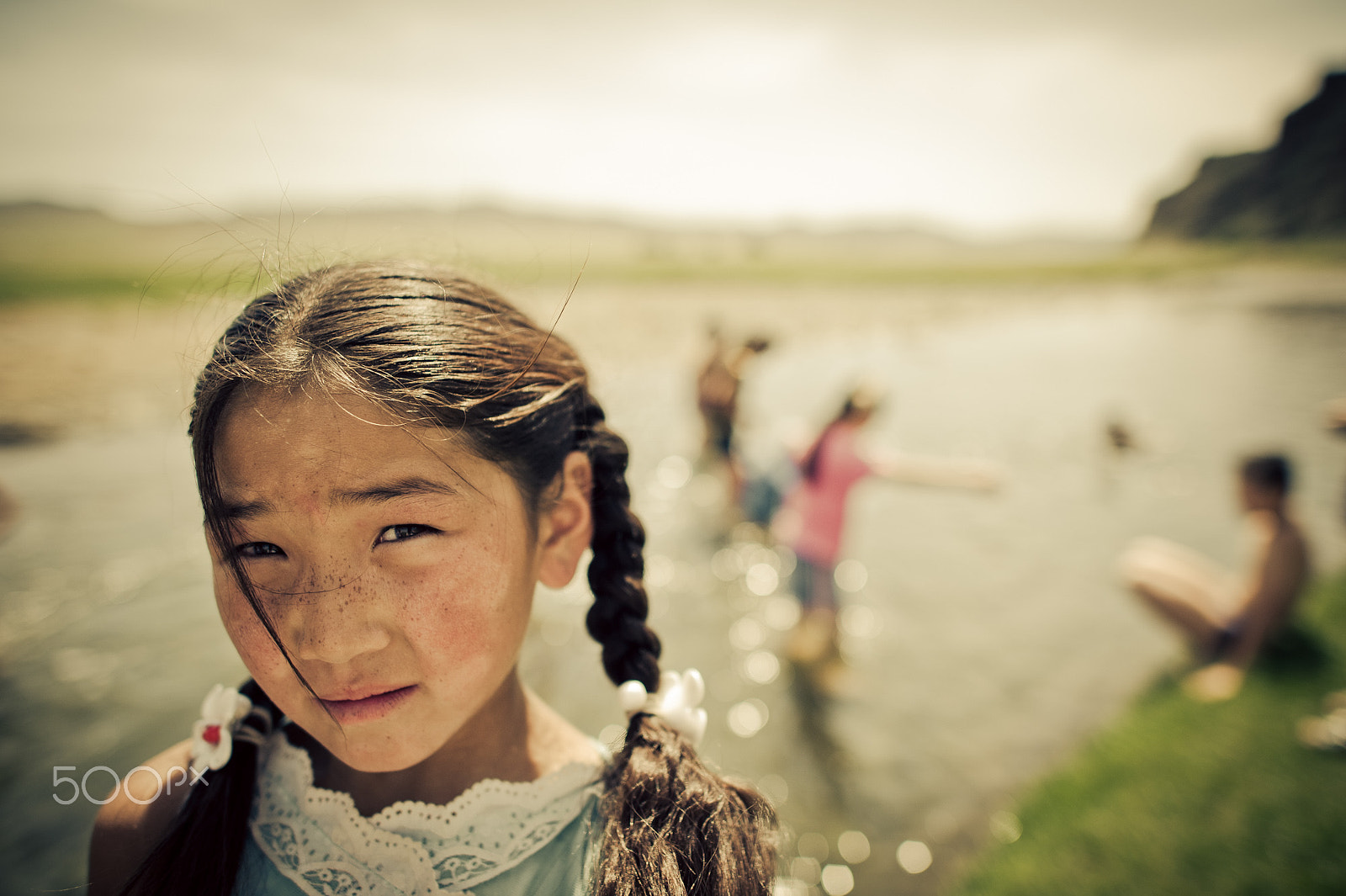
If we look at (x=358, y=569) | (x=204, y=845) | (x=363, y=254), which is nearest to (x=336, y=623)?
(x=358, y=569)

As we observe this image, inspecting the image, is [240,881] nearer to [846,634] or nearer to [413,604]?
[413,604]

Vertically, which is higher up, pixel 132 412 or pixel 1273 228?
pixel 1273 228

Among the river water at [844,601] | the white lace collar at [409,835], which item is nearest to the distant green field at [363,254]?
the river water at [844,601]

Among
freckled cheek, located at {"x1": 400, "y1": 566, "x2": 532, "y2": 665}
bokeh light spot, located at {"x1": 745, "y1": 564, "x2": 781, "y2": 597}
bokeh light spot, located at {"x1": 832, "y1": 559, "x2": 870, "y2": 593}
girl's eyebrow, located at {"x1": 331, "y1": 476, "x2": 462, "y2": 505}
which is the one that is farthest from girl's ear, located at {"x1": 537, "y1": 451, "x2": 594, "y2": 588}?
bokeh light spot, located at {"x1": 832, "y1": 559, "x2": 870, "y2": 593}

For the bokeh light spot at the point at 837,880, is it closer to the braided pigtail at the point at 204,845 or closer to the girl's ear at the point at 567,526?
the girl's ear at the point at 567,526

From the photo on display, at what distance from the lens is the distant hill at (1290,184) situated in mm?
10836

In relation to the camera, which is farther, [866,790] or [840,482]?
[840,482]

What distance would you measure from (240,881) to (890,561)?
6.45 meters

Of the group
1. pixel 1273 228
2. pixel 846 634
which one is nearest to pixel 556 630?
pixel 846 634

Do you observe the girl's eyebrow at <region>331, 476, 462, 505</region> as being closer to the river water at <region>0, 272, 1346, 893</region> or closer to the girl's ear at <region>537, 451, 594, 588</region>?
the girl's ear at <region>537, 451, 594, 588</region>

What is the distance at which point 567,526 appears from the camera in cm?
133

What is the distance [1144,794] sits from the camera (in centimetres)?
332

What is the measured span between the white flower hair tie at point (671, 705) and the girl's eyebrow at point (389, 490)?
0.57m

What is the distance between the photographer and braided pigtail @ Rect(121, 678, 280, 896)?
3.57 feet
